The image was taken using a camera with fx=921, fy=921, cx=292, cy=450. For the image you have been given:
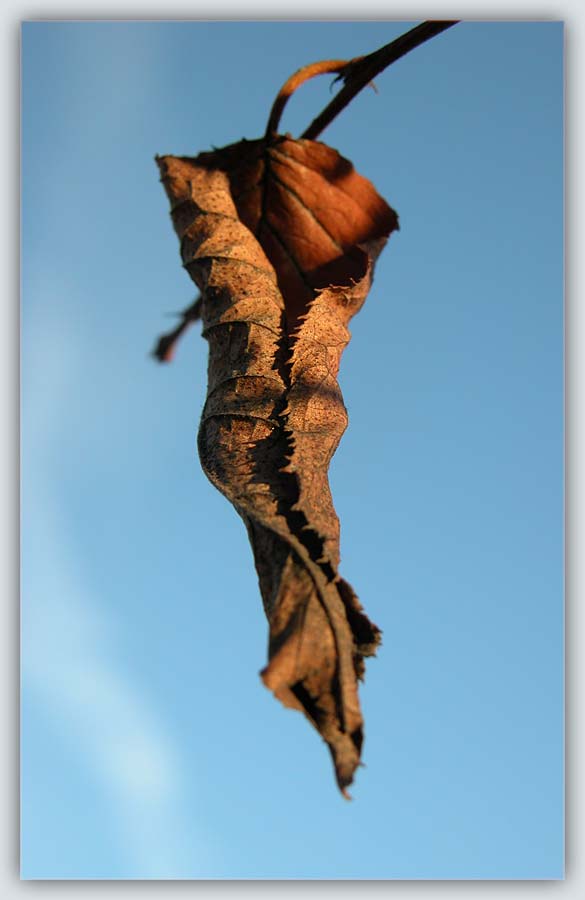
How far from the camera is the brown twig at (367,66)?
5.02 feet

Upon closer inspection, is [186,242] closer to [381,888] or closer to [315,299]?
[315,299]

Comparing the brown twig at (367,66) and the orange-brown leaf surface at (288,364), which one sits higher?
the brown twig at (367,66)

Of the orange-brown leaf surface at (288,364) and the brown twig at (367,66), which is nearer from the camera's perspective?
the orange-brown leaf surface at (288,364)

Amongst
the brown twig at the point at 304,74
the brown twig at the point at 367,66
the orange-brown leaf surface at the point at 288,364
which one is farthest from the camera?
the brown twig at the point at 304,74

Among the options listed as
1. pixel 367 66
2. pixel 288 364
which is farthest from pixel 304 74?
pixel 288 364

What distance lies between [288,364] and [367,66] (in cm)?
62

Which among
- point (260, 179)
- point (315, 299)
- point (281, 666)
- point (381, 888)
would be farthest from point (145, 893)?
point (260, 179)

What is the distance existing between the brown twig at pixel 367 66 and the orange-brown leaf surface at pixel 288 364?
5 cm

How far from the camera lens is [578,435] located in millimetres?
1894

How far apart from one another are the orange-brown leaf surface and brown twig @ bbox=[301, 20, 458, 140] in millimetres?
48

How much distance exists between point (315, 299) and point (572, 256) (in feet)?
2.56

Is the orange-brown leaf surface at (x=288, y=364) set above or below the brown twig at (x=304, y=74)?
below

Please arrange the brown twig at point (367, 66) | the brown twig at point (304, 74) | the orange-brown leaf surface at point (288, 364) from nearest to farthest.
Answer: the orange-brown leaf surface at point (288, 364)
the brown twig at point (367, 66)
the brown twig at point (304, 74)

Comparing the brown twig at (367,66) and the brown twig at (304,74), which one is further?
the brown twig at (304,74)
